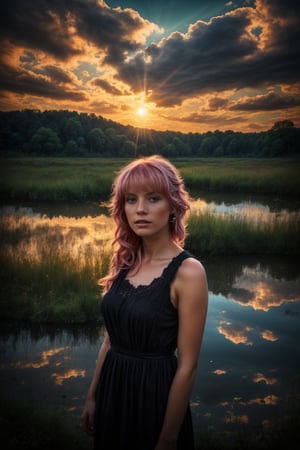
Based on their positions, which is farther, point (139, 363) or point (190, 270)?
point (139, 363)

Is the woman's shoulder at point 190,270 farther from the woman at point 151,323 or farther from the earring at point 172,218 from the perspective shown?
the earring at point 172,218

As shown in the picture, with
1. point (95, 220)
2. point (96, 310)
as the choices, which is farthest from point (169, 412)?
point (95, 220)

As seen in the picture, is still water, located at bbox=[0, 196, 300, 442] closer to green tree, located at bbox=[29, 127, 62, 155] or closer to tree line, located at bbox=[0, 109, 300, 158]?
tree line, located at bbox=[0, 109, 300, 158]

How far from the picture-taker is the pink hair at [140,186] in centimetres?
173

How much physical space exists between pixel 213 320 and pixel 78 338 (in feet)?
7.97

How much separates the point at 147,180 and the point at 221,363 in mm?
4057

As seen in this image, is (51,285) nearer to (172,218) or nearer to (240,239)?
(172,218)

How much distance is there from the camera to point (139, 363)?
1740mm

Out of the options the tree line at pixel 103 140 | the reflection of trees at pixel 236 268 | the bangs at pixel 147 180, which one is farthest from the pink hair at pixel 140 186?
the tree line at pixel 103 140

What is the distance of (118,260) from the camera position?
1.99m

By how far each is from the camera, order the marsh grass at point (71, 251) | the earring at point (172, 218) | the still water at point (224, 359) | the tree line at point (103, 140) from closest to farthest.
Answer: the earring at point (172, 218)
the still water at point (224, 359)
the marsh grass at point (71, 251)
the tree line at point (103, 140)

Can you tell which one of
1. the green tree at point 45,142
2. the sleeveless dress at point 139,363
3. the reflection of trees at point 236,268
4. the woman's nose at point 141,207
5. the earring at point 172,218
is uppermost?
the green tree at point 45,142

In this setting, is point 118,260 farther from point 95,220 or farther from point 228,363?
point 95,220

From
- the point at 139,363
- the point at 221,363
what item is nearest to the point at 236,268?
the point at 221,363
